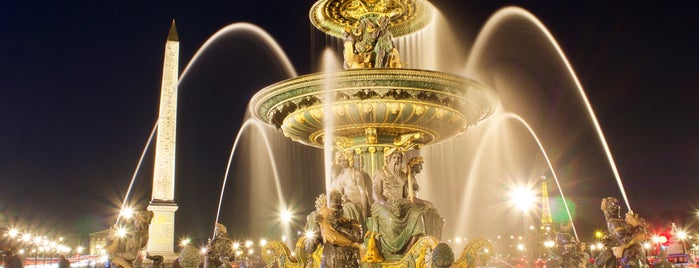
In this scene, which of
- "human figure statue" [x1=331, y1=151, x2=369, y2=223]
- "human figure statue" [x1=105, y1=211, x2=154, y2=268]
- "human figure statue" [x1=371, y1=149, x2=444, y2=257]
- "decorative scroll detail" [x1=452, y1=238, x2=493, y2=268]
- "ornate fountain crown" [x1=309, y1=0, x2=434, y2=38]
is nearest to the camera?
"human figure statue" [x1=105, y1=211, x2=154, y2=268]

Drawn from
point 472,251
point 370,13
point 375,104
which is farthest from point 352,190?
point 370,13

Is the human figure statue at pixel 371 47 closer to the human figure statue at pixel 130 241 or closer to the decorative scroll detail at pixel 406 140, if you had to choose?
the decorative scroll detail at pixel 406 140

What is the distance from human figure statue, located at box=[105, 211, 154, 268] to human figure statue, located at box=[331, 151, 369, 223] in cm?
302

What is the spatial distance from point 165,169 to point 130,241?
2492 cm

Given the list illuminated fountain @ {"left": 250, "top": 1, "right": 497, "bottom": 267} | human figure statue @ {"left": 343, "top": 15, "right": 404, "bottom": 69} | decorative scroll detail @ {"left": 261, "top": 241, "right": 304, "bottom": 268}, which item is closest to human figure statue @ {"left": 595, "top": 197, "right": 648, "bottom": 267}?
illuminated fountain @ {"left": 250, "top": 1, "right": 497, "bottom": 267}

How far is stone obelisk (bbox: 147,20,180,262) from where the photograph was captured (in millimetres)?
31281

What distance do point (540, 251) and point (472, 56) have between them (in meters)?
11.7

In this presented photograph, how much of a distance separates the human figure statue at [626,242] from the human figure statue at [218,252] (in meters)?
5.37

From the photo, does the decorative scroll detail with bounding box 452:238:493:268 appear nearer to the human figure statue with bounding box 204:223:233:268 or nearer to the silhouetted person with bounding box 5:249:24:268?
the human figure statue with bounding box 204:223:233:268

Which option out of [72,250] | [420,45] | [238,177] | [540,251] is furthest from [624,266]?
[72,250]

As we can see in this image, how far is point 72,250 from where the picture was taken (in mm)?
58531

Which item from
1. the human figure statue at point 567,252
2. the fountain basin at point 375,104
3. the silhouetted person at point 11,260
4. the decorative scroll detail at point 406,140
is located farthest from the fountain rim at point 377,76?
the silhouetted person at point 11,260

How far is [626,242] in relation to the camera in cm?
707

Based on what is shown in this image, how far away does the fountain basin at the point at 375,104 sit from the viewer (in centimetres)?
900
